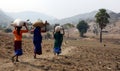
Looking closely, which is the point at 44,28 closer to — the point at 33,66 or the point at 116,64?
the point at 33,66

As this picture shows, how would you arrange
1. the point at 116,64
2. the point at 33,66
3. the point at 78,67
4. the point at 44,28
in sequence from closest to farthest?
1. the point at 33,66
2. the point at 78,67
3. the point at 44,28
4. the point at 116,64

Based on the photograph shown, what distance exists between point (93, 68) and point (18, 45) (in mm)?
3319

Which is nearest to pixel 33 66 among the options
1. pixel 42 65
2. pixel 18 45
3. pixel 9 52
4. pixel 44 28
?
pixel 42 65

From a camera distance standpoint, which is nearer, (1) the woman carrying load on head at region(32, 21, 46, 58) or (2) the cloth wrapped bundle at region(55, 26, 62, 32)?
(1) the woman carrying load on head at region(32, 21, 46, 58)

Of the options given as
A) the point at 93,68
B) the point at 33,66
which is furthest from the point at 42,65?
the point at 93,68

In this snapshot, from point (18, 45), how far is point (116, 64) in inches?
197

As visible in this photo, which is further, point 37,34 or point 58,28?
point 58,28

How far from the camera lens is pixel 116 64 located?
14.6 m

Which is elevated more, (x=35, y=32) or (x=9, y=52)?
(x=35, y=32)

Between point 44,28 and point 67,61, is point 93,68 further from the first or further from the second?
point 44,28

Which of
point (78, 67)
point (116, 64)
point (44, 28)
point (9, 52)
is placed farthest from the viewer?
point (9, 52)

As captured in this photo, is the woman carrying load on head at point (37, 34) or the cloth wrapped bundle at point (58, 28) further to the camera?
the cloth wrapped bundle at point (58, 28)

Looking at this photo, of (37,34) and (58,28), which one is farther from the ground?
(58,28)

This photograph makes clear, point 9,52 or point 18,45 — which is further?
point 9,52
